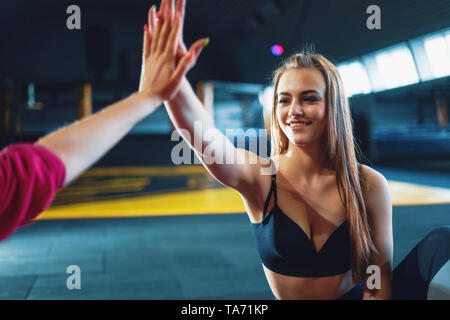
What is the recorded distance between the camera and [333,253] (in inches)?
43.0

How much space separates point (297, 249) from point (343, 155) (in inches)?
11.1

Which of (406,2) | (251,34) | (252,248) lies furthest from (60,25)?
(252,248)

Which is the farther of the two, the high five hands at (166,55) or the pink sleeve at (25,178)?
the high five hands at (166,55)

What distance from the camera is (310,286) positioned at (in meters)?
1.11

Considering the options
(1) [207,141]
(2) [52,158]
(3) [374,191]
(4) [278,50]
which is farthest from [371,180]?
(4) [278,50]

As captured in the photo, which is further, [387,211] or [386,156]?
[386,156]

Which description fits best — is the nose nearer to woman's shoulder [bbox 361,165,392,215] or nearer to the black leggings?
woman's shoulder [bbox 361,165,392,215]

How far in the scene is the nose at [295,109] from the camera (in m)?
1.04

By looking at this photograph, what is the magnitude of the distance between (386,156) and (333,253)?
12.6 m

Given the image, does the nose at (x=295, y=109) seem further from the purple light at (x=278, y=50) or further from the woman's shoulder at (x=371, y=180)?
the purple light at (x=278, y=50)

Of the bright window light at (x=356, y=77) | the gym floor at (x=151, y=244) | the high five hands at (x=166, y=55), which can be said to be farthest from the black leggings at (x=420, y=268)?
the bright window light at (x=356, y=77)

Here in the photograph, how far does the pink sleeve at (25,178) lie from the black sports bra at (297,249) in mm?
669
